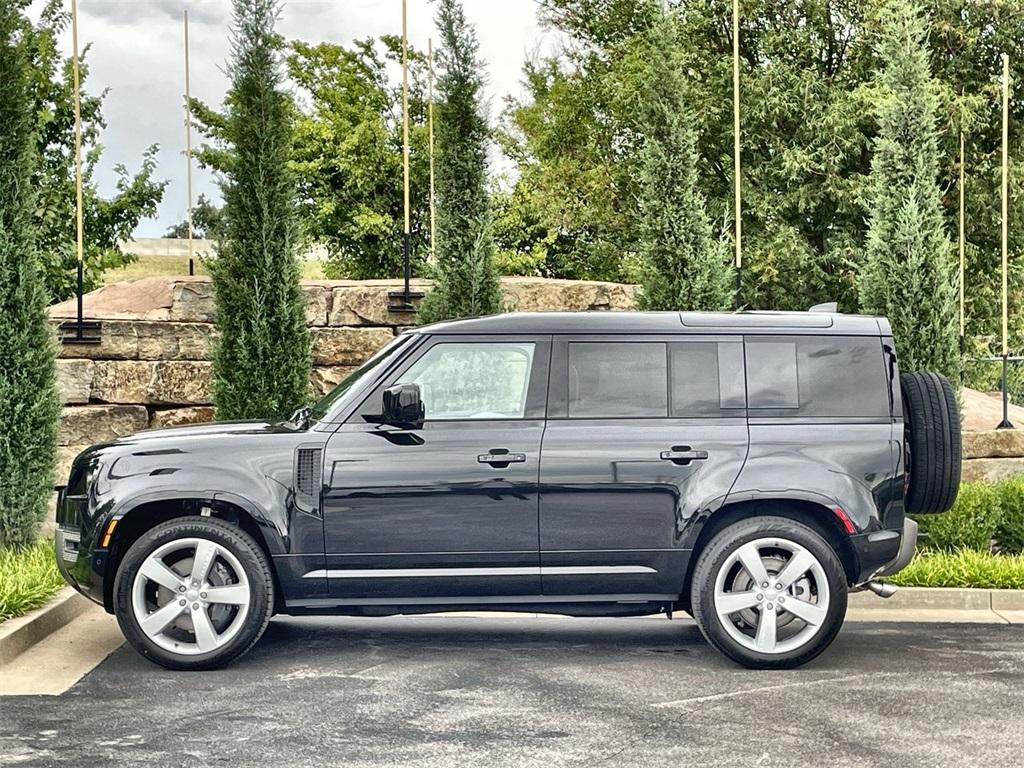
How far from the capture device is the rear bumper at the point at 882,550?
718 cm

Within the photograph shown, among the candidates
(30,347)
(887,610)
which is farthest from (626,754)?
(30,347)

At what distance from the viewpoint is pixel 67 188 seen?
70.6ft

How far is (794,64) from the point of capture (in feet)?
87.2

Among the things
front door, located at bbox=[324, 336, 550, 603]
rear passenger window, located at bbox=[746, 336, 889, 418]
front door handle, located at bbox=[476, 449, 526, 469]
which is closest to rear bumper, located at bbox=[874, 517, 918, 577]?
rear passenger window, located at bbox=[746, 336, 889, 418]

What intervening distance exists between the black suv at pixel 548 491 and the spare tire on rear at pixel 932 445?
0.04 feet

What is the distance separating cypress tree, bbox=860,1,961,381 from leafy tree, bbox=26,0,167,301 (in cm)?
1327

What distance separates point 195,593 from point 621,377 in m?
2.58

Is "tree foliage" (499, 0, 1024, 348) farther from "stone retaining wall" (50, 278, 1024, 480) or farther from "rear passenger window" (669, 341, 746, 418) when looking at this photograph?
"rear passenger window" (669, 341, 746, 418)

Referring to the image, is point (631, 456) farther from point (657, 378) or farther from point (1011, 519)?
point (1011, 519)

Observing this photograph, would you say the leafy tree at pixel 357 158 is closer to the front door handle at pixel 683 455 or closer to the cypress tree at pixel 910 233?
the cypress tree at pixel 910 233

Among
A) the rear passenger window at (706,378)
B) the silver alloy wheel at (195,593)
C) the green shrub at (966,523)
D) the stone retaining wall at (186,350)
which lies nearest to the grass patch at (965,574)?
the green shrub at (966,523)

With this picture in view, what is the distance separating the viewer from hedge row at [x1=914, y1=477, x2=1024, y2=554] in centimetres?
1054

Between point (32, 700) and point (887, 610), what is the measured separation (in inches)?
221

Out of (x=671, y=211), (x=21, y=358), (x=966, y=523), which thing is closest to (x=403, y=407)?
(x=21, y=358)
